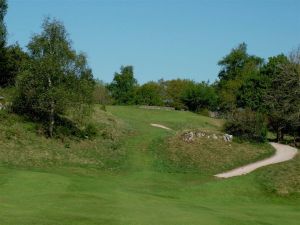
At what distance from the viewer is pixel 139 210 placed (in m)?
23.9

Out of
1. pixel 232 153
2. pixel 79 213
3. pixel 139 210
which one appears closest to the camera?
pixel 79 213

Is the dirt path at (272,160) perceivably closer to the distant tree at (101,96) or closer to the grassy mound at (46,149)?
the grassy mound at (46,149)

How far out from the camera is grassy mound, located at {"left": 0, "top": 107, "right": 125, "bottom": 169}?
47194 mm

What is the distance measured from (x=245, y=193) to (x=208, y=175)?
37.1 feet

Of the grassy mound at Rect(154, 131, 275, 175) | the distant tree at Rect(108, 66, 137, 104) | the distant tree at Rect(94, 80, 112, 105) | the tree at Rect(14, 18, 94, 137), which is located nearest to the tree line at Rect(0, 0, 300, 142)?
the tree at Rect(14, 18, 94, 137)

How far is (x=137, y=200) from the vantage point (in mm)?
27531

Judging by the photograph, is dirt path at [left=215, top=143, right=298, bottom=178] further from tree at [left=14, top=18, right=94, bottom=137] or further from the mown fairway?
tree at [left=14, top=18, right=94, bottom=137]

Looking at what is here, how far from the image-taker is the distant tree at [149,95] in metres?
155

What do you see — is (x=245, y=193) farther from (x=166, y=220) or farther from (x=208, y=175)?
(x=166, y=220)

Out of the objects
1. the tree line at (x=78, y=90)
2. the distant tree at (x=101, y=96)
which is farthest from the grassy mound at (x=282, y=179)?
the distant tree at (x=101, y=96)

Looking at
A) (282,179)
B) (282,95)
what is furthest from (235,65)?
(282,179)

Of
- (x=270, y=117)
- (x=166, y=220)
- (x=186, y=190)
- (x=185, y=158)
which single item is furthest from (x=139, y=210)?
(x=270, y=117)

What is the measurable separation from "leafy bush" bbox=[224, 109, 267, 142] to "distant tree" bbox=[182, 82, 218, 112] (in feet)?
195

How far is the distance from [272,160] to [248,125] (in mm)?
11391
